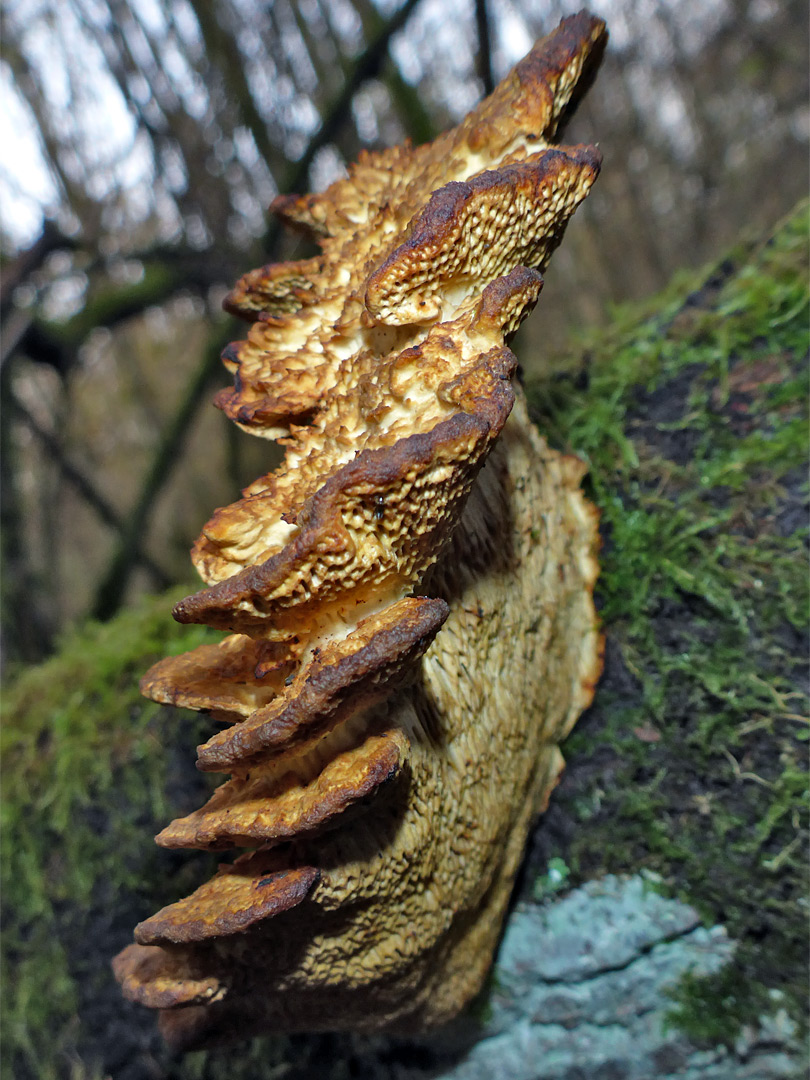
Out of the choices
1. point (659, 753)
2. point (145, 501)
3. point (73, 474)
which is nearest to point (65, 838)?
point (659, 753)

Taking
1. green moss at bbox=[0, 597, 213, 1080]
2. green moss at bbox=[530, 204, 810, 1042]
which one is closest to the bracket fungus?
green moss at bbox=[530, 204, 810, 1042]

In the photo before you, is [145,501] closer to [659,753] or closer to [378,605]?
[659,753]

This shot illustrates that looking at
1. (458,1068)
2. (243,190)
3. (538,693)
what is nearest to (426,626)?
(538,693)

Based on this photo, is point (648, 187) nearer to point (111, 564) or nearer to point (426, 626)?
point (111, 564)

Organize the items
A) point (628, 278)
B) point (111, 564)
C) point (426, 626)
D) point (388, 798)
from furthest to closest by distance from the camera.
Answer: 1. point (628, 278)
2. point (111, 564)
3. point (388, 798)
4. point (426, 626)

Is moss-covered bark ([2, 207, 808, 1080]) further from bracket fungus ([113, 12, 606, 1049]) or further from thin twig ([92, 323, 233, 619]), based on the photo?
thin twig ([92, 323, 233, 619])

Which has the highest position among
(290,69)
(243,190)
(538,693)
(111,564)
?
(290,69)
